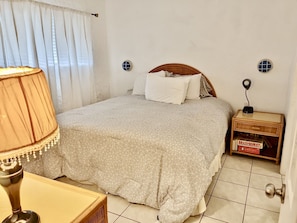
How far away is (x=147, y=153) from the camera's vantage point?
185 centimetres

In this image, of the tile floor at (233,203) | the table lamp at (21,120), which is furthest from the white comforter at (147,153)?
the table lamp at (21,120)

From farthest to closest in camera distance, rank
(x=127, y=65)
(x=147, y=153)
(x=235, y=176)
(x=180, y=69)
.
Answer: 1. (x=127, y=65)
2. (x=180, y=69)
3. (x=235, y=176)
4. (x=147, y=153)

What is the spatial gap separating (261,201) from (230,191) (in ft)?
0.89

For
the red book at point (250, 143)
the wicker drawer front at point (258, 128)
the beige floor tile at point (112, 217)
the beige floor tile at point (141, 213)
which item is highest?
the wicker drawer front at point (258, 128)

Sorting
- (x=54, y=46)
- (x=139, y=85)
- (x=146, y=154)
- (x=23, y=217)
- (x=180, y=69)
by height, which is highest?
(x=54, y=46)

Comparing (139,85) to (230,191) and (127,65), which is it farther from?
(230,191)

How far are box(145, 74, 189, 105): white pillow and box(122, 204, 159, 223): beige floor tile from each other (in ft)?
4.60

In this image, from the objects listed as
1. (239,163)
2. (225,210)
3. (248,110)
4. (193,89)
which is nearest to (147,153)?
(225,210)

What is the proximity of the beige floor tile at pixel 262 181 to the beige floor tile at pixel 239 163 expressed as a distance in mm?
162

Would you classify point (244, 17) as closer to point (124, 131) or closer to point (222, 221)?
point (124, 131)

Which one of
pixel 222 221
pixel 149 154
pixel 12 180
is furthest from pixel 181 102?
pixel 12 180

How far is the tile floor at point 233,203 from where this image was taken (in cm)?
185

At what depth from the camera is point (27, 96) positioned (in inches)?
26.3

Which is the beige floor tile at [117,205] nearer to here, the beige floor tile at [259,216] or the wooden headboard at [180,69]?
the beige floor tile at [259,216]
